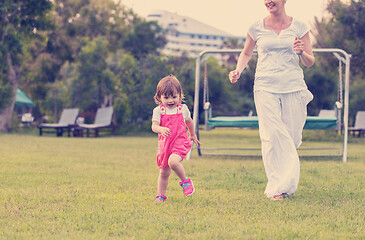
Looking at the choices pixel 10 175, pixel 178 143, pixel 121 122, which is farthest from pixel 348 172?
pixel 121 122

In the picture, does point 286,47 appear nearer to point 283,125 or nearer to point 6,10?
point 283,125

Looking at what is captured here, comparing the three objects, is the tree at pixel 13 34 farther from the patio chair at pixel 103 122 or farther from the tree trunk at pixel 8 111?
the patio chair at pixel 103 122

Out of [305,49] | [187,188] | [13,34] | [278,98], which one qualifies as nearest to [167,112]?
[187,188]

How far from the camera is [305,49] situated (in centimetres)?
487

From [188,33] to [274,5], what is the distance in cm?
14532

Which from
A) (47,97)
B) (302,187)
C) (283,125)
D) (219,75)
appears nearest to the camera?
(283,125)

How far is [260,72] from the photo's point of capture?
480 centimetres

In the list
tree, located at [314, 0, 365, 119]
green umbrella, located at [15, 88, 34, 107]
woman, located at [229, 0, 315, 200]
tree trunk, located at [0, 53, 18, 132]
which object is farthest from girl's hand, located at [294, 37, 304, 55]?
green umbrella, located at [15, 88, 34, 107]

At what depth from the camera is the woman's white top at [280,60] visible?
4.69 m

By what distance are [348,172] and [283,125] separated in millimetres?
2752

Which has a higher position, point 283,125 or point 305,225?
point 283,125

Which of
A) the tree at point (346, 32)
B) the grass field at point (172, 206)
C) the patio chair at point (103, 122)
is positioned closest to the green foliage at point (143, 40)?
the patio chair at point (103, 122)

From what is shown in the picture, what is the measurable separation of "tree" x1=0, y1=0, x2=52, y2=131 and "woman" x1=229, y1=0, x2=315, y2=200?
15489 millimetres

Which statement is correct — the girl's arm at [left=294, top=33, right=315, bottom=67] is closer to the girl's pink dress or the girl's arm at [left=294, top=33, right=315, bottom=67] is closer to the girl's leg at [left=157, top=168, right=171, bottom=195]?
the girl's pink dress
